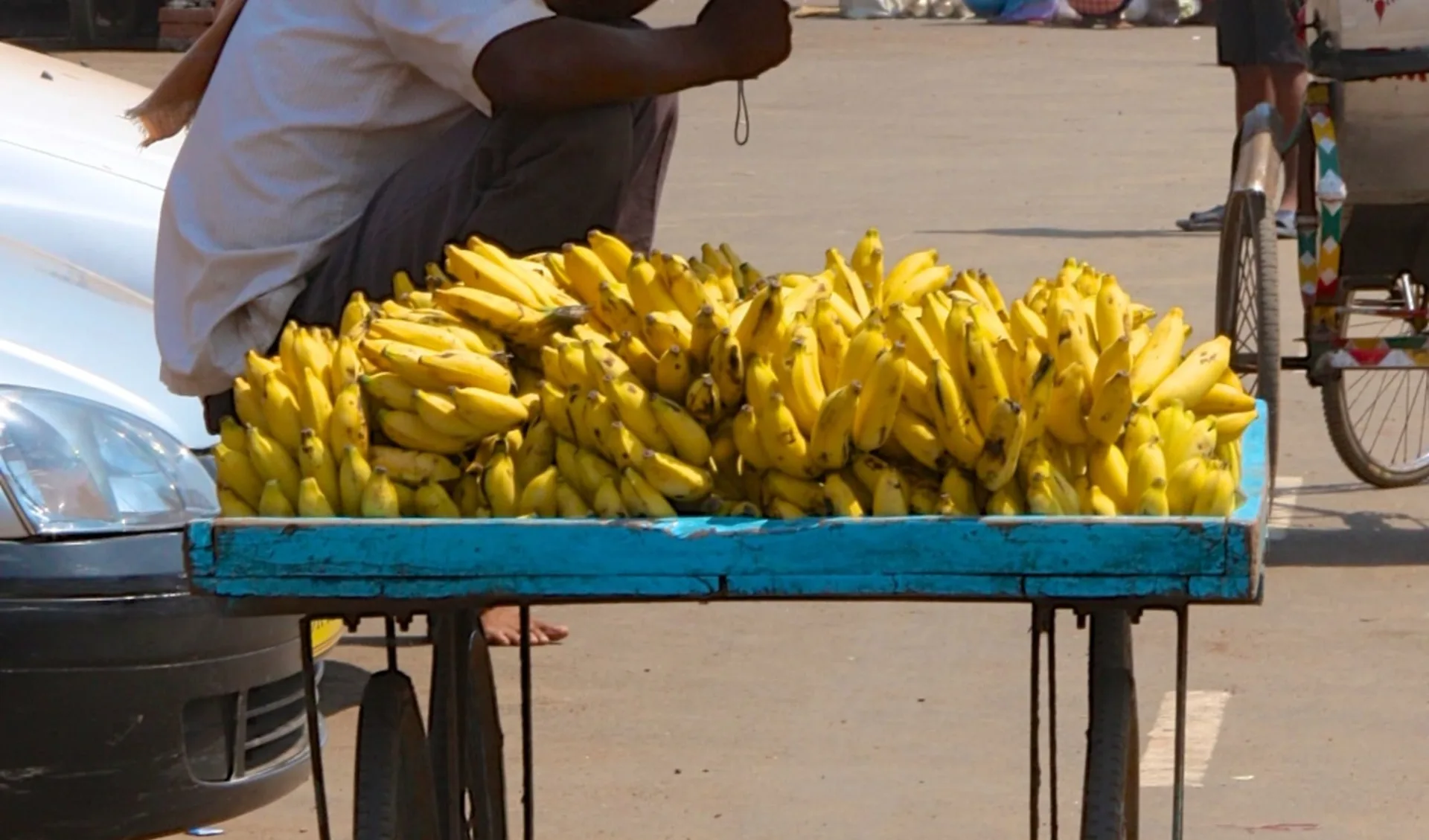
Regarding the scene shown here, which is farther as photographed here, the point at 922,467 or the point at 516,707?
the point at 516,707

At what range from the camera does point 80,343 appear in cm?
400

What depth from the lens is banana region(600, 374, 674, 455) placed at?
2652 millimetres

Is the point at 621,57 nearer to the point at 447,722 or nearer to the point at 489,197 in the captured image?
the point at 489,197

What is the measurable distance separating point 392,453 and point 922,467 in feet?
1.99

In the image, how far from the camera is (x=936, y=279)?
308 cm

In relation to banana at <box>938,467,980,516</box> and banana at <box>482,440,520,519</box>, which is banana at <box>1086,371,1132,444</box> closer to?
banana at <box>938,467,980,516</box>

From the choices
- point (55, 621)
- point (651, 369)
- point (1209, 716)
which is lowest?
point (1209, 716)

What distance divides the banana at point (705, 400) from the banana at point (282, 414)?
1.50 ft

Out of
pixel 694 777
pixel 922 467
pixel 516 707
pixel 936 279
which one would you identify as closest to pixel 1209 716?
pixel 694 777

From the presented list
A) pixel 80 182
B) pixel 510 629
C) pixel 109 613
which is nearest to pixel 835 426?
pixel 109 613

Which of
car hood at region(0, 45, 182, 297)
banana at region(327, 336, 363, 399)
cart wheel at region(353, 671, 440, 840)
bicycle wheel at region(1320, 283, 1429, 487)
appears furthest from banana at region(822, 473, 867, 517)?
bicycle wheel at region(1320, 283, 1429, 487)

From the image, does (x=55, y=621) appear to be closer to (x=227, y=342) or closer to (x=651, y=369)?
(x=227, y=342)

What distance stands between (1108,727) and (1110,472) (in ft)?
1.38

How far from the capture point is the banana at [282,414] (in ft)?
9.00
